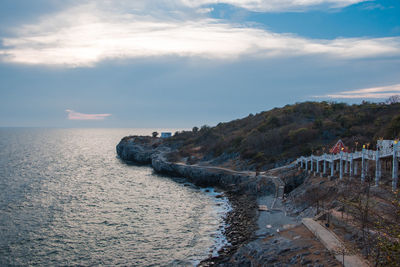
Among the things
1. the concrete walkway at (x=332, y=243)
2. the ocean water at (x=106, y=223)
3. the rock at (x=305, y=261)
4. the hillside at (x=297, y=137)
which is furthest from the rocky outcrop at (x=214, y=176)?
the rock at (x=305, y=261)

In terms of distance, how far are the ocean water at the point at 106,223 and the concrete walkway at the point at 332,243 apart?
365 inches

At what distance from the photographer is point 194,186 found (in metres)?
64.6

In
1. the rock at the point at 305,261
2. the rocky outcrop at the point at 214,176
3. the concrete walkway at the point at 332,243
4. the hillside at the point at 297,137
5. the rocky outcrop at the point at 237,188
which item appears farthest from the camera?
the hillside at the point at 297,137

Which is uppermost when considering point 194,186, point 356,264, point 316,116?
point 316,116

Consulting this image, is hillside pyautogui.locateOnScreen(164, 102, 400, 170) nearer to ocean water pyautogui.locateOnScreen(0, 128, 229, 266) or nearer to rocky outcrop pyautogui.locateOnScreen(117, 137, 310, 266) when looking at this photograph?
rocky outcrop pyautogui.locateOnScreen(117, 137, 310, 266)

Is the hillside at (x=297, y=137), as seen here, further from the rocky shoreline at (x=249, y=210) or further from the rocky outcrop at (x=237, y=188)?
the rocky shoreline at (x=249, y=210)

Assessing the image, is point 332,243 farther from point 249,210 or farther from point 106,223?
point 106,223

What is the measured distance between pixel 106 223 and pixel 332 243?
26.5 meters

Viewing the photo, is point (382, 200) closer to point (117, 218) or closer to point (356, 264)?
point (356, 264)

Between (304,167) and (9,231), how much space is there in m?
44.1

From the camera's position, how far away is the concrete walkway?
693 inches

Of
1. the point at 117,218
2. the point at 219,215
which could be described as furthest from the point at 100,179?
Result: the point at 219,215

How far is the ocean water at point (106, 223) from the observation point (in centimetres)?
2834

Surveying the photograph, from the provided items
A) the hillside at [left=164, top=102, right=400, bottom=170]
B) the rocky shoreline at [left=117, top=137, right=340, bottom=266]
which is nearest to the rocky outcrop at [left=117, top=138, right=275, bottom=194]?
the rocky shoreline at [left=117, top=137, right=340, bottom=266]
